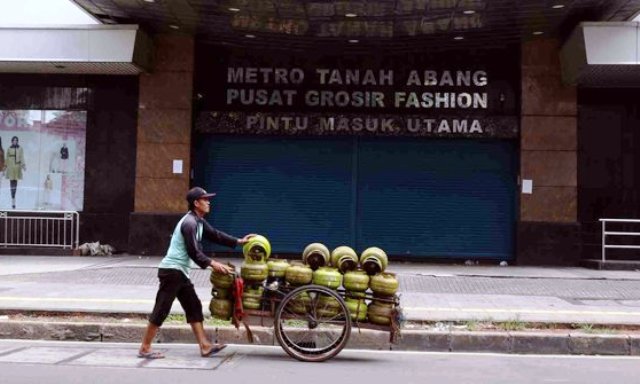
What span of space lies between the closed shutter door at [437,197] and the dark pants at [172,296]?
30.7ft

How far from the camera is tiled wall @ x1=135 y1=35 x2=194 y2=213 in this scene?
16.3 m

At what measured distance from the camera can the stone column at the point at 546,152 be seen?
52.3 feet

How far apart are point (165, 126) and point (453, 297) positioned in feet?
26.7

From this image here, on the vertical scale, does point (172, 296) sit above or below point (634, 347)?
above

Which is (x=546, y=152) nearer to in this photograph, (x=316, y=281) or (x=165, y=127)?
(x=165, y=127)

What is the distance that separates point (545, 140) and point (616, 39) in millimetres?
2787

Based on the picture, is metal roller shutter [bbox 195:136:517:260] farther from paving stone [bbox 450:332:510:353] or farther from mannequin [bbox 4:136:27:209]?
paving stone [bbox 450:332:510:353]

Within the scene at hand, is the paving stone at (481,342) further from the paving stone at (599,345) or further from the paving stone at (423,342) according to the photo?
the paving stone at (599,345)

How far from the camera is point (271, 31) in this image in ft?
49.9

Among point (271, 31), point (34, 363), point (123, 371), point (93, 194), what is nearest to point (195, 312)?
point (123, 371)

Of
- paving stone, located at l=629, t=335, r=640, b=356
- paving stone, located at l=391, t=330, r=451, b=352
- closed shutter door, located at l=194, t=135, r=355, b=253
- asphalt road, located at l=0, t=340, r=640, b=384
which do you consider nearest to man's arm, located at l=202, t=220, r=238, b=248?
asphalt road, located at l=0, t=340, r=640, b=384

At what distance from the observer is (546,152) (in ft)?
52.5

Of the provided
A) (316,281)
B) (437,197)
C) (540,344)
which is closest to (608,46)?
(437,197)

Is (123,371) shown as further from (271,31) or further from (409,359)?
(271,31)
